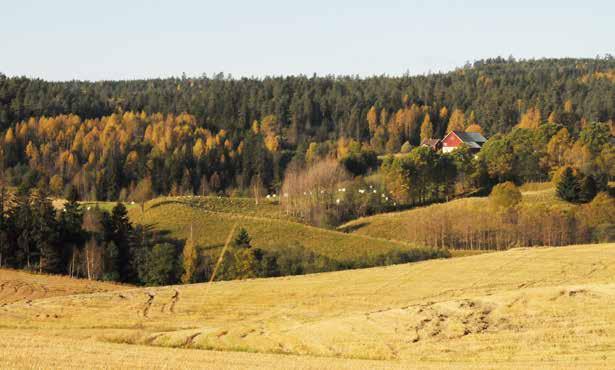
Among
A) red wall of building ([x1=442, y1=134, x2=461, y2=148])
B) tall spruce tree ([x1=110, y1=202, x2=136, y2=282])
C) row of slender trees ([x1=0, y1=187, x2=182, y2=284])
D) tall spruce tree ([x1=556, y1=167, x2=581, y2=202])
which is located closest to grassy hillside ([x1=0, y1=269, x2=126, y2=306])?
row of slender trees ([x1=0, y1=187, x2=182, y2=284])

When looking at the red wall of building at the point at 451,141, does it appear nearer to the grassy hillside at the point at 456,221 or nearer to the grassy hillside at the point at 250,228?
the grassy hillside at the point at 456,221

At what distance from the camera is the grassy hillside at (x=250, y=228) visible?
9888cm

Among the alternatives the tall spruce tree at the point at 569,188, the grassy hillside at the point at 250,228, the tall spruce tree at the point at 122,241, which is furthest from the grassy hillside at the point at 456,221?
the tall spruce tree at the point at 122,241

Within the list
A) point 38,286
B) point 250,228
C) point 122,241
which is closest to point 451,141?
point 250,228

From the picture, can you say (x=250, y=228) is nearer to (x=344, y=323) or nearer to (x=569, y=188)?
(x=569, y=188)

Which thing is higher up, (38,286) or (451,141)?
(451,141)

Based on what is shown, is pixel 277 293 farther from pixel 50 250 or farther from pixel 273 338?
pixel 50 250

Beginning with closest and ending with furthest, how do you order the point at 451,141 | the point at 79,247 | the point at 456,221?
the point at 79,247
the point at 456,221
the point at 451,141

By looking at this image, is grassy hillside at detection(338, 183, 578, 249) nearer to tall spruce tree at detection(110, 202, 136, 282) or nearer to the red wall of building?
tall spruce tree at detection(110, 202, 136, 282)

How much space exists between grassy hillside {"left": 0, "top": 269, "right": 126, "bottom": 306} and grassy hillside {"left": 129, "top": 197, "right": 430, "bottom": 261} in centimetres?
2423

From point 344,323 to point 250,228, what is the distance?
66627 millimetres

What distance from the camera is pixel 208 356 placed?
36.7m

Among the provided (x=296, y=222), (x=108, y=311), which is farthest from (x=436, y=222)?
(x=108, y=311)

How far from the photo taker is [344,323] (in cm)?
4294
